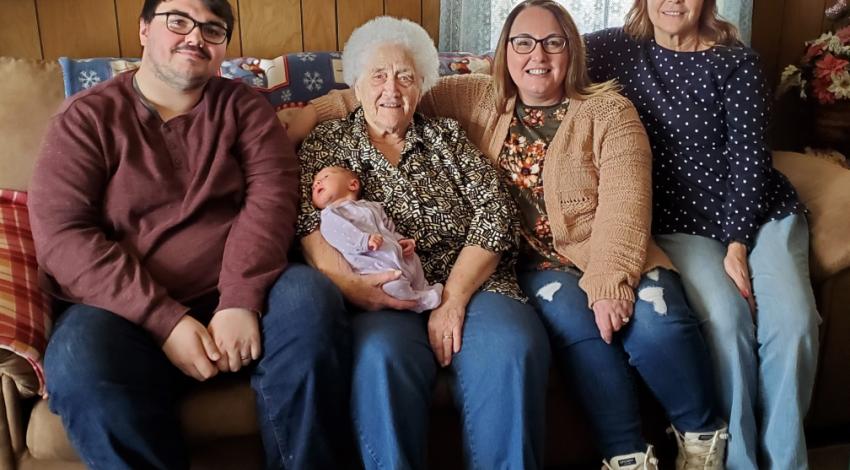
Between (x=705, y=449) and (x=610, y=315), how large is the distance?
0.35m

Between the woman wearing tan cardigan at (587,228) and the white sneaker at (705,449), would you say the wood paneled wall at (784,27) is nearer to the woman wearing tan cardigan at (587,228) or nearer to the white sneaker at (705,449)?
the woman wearing tan cardigan at (587,228)

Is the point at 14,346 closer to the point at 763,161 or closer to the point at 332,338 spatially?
the point at 332,338

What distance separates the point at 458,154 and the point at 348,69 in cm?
35

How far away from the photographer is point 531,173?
178cm

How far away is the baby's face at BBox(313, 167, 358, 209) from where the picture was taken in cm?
160

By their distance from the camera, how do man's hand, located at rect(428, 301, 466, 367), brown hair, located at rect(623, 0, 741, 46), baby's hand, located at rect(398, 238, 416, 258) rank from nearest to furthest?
man's hand, located at rect(428, 301, 466, 367) → baby's hand, located at rect(398, 238, 416, 258) → brown hair, located at rect(623, 0, 741, 46)

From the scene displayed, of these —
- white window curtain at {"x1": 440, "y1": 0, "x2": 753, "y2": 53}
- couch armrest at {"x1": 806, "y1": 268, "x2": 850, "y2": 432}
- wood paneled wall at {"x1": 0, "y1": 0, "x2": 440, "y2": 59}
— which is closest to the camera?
couch armrest at {"x1": 806, "y1": 268, "x2": 850, "y2": 432}

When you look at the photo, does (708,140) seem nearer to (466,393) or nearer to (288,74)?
(466,393)

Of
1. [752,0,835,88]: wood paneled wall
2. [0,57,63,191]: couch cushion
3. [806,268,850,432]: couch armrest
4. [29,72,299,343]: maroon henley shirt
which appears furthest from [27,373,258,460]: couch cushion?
[752,0,835,88]: wood paneled wall

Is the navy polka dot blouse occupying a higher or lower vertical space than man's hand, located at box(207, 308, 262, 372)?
higher

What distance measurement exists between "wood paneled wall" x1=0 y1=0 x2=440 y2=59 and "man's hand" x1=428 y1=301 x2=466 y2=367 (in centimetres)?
115

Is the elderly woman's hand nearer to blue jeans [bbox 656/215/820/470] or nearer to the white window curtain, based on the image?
the white window curtain

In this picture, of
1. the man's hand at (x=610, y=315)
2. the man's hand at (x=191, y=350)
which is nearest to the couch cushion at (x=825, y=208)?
the man's hand at (x=610, y=315)

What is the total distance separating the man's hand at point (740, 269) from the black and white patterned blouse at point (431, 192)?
18.9 inches
